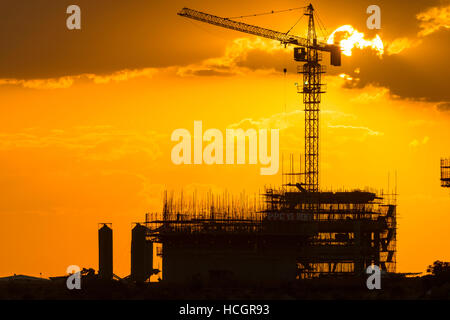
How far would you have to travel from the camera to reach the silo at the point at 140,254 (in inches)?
6742

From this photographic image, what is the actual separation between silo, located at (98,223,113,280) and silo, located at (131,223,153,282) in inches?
142

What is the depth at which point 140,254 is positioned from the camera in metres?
172

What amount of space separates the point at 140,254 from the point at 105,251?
15.9 ft

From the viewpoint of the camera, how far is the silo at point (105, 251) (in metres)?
167

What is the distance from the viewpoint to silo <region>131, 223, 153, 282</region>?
17125cm

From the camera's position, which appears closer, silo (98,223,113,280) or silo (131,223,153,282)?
silo (98,223,113,280)

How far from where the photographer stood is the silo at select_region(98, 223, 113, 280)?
548 ft

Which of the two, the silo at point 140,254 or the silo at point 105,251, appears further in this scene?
the silo at point 140,254

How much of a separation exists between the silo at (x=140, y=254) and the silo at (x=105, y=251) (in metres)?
3.59
